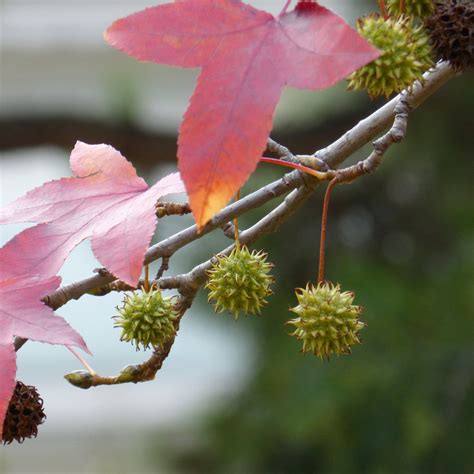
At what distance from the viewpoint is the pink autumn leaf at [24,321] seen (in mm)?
528

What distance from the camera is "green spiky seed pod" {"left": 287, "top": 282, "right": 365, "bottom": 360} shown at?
62cm

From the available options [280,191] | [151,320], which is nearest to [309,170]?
[280,191]

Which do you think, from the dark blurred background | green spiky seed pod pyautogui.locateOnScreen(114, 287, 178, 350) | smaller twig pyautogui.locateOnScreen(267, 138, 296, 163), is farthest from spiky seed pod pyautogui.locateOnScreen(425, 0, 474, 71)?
the dark blurred background

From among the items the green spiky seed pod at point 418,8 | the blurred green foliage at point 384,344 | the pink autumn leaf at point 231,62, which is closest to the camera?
the pink autumn leaf at point 231,62

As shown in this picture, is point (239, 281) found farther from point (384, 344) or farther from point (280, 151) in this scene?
point (384, 344)

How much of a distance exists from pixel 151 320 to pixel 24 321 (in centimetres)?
11

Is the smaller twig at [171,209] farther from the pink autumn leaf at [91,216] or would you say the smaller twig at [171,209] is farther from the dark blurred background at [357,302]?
the dark blurred background at [357,302]

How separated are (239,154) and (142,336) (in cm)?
21

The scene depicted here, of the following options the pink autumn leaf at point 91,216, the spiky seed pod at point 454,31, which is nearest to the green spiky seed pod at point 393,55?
the spiky seed pod at point 454,31

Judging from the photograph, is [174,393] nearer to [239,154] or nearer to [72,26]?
[72,26]

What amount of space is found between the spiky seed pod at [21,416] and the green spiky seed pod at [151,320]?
0.08 meters

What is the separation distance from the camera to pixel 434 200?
2471 millimetres

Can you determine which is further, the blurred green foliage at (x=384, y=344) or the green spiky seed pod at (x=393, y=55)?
the blurred green foliage at (x=384, y=344)

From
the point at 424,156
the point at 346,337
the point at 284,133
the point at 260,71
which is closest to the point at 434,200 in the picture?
the point at 424,156
